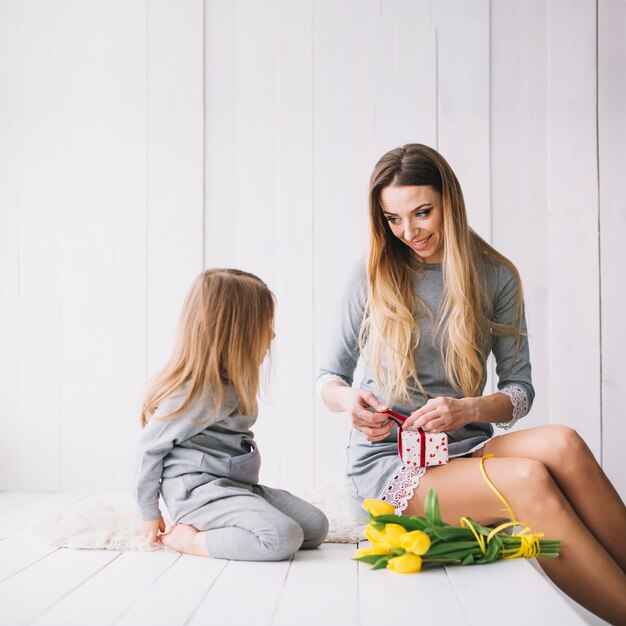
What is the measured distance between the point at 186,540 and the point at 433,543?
1.79ft

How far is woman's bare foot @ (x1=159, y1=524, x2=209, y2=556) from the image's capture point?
167cm

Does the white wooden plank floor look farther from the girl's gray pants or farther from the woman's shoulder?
the woman's shoulder

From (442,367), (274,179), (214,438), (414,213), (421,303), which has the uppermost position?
(274,179)

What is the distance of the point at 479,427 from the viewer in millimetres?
1892

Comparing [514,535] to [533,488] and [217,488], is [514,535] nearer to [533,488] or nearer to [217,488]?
[533,488]

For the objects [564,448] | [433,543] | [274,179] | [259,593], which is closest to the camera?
[259,593]

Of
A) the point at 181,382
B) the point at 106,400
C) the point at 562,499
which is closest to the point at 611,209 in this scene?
the point at 562,499

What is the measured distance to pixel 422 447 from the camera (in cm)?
172

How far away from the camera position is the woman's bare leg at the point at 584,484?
61.4 inches

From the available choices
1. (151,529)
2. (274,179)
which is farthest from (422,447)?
(274,179)

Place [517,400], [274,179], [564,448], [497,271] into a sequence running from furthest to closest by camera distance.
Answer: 1. [274,179]
2. [497,271]
3. [517,400]
4. [564,448]

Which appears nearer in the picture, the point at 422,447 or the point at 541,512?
the point at 541,512

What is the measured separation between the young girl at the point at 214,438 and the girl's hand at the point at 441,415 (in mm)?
332

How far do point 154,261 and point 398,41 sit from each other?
1.17m
